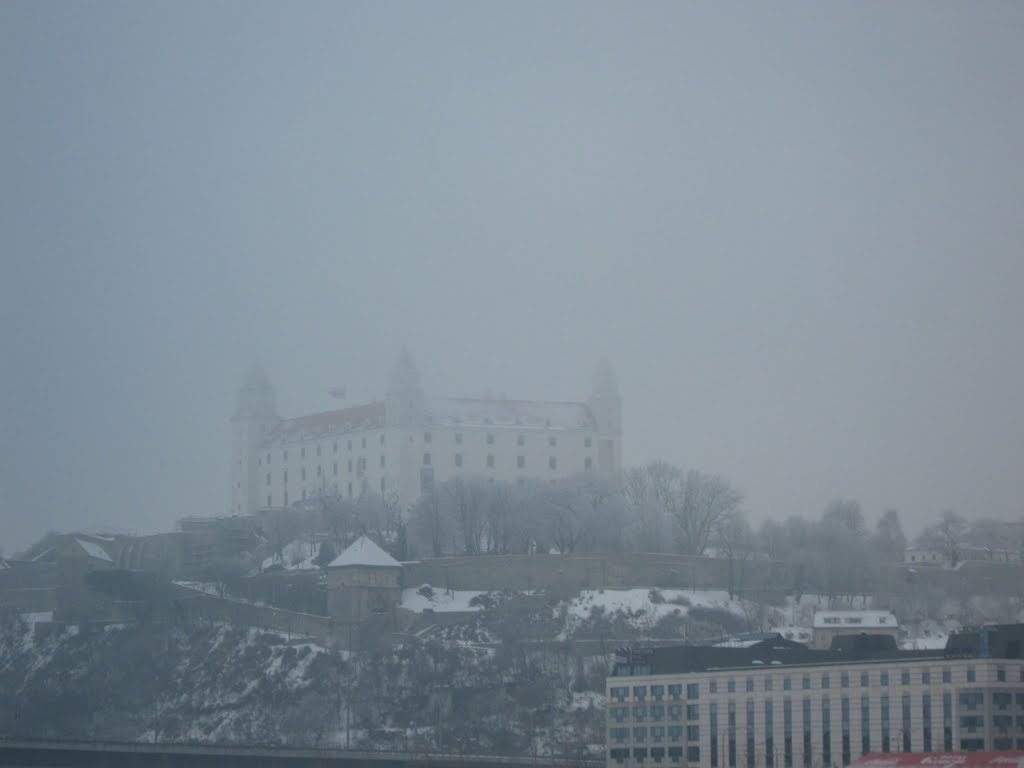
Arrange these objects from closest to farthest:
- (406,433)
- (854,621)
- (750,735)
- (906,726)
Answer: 1. (906,726)
2. (750,735)
3. (854,621)
4. (406,433)

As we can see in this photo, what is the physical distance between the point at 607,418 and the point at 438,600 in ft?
118

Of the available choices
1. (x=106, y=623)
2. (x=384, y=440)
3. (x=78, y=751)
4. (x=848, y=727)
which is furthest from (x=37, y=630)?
(x=848, y=727)

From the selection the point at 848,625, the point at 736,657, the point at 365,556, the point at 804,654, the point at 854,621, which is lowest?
the point at 736,657

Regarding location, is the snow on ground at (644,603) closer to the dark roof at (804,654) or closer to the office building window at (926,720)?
the dark roof at (804,654)

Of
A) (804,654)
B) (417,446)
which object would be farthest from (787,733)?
(417,446)

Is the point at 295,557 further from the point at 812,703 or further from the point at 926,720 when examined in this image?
the point at 926,720

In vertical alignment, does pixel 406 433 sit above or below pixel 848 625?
above

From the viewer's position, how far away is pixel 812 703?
89938 mm

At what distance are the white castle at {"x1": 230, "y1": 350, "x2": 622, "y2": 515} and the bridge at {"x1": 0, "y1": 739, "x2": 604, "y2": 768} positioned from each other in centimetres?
5706

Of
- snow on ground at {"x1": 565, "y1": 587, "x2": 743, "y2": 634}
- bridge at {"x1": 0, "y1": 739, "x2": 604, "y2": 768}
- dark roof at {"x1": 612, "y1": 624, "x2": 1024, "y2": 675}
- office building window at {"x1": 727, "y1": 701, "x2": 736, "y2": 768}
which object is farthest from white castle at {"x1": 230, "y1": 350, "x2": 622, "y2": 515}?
→ office building window at {"x1": 727, "y1": 701, "x2": 736, "y2": 768}

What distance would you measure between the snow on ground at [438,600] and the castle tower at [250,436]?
120 feet

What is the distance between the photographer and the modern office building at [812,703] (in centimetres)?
8656

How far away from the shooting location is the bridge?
99250 mm

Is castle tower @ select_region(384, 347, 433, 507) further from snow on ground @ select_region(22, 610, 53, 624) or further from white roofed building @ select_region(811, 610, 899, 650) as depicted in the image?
white roofed building @ select_region(811, 610, 899, 650)
